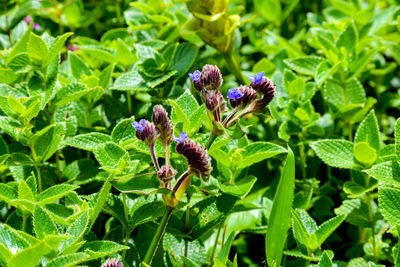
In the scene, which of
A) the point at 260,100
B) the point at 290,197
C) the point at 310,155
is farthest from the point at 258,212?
the point at 260,100

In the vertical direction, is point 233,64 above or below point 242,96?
below

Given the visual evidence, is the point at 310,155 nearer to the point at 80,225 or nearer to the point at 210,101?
the point at 210,101

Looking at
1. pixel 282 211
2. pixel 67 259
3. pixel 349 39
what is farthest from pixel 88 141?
pixel 349 39

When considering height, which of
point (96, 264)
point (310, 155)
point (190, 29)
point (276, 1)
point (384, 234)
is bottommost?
point (384, 234)

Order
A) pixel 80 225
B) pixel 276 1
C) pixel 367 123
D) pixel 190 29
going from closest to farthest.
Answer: pixel 80 225 → pixel 367 123 → pixel 190 29 → pixel 276 1

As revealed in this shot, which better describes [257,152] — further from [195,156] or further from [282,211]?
[195,156]

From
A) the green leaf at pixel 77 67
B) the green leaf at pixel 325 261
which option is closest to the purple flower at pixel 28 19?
the green leaf at pixel 77 67
